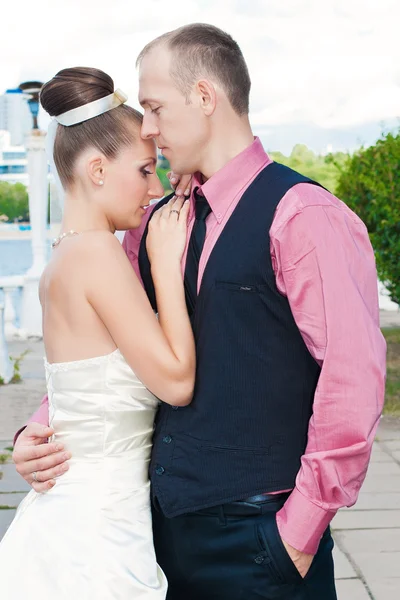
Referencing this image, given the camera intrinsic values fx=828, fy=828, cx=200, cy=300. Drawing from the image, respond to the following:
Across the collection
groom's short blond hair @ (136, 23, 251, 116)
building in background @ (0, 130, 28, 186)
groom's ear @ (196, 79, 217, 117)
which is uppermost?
groom's short blond hair @ (136, 23, 251, 116)

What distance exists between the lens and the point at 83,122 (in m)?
2.08

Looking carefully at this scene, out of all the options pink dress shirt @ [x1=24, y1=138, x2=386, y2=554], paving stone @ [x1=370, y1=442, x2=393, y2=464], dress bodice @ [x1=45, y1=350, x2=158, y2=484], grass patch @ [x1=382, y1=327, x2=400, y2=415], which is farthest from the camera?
grass patch @ [x1=382, y1=327, x2=400, y2=415]

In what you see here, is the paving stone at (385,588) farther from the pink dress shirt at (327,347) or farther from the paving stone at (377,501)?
the pink dress shirt at (327,347)

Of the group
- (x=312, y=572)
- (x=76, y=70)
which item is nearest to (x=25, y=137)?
(x=76, y=70)

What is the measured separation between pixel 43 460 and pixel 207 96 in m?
0.97

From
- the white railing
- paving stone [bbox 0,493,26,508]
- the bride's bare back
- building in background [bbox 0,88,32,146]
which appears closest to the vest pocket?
the bride's bare back

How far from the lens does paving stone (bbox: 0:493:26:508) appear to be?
437 cm

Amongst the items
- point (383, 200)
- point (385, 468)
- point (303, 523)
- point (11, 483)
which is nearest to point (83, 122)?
point (303, 523)

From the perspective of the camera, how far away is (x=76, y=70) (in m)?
2.15

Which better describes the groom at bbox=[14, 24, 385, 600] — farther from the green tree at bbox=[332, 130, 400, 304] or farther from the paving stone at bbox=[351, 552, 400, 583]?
the green tree at bbox=[332, 130, 400, 304]

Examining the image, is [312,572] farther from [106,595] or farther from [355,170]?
[355,170]

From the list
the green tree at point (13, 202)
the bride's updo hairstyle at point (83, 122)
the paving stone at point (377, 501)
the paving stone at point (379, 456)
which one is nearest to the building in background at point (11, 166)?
the green tree at point (13, 202)

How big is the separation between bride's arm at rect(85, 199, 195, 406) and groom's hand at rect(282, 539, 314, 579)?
0.40m

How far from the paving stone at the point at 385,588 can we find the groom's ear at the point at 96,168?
84.8 inches
